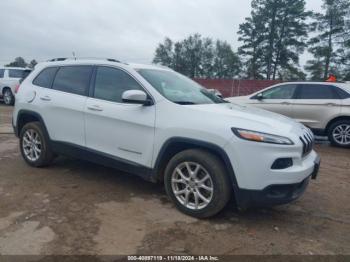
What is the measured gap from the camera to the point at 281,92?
32.4 ft

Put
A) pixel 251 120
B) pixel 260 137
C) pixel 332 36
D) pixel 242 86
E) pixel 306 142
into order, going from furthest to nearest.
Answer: pixel 332 36 → pixel 242 86 → pixel 306 142 → pixel 251 120 → pixel 260 137

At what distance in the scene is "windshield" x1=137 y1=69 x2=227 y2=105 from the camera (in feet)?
15.0

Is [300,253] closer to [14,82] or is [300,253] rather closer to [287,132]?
[287,132]

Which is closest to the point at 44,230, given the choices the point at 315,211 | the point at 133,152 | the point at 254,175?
the point at 133,152

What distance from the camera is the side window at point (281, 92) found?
32.1ft

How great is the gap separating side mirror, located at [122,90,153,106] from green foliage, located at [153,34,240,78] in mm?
66882

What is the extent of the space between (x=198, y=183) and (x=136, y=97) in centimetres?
120

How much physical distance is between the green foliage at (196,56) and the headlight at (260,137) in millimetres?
67382

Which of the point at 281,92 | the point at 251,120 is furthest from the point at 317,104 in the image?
the point at 251,120

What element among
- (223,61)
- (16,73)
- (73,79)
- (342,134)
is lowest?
(342,134)

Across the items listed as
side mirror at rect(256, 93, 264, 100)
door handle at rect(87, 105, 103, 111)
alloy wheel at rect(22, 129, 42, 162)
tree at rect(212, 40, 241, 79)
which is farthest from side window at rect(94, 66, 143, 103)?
tree at rect(212, 40, 241, 79)

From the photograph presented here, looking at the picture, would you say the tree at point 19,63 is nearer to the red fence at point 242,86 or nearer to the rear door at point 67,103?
the red fence at point 242,86

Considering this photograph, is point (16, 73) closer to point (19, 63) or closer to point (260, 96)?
point (260, 96)

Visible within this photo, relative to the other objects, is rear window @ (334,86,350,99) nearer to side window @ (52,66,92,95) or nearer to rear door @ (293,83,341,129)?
rear door @ (293,83,341,129)
